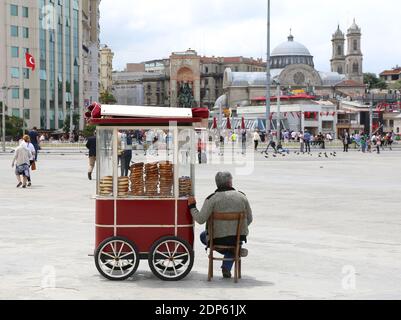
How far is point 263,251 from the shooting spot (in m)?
11.7

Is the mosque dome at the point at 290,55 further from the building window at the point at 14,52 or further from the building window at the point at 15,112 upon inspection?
the building window at the point at 15,112

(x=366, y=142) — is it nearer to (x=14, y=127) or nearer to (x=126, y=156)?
Answer: (x=14, y=127)

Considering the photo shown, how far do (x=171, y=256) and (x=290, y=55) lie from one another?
561 ft

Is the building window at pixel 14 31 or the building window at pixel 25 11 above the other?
the building window at pixel 25 11

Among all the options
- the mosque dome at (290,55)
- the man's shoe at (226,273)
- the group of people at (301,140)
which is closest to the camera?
the man's shoe at (226,273)

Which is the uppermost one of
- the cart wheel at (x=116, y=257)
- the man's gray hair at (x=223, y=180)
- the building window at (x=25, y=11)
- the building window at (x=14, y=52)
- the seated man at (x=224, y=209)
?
the building window at (x=25, y=11)

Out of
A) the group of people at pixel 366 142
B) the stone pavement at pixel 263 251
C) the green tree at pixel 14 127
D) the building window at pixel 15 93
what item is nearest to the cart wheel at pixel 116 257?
the stone pavement at pixel 263 251

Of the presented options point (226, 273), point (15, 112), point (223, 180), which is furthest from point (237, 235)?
point (15, 112)

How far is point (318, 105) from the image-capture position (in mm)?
130625

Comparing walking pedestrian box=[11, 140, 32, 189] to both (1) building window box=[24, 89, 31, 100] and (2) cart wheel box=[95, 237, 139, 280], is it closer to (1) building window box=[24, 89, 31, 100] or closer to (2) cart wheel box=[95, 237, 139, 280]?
(2) cart wheel box=[95, 237, 139, 280]

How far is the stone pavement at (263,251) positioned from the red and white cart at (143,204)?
25 centimetres

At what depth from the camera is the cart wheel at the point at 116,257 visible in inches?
370

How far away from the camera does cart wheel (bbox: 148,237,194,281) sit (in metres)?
9.38
